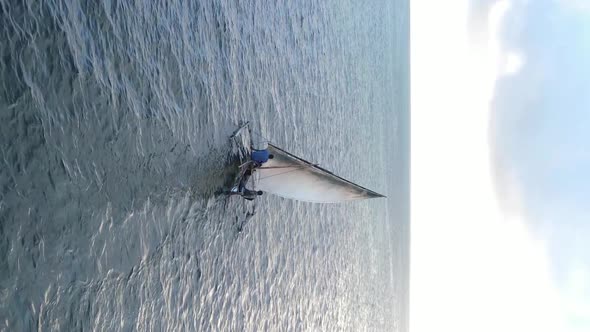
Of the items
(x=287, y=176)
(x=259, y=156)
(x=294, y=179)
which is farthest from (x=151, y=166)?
(x=294, y=179)

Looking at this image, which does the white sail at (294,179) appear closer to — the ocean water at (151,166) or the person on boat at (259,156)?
the person on boat at (259,156)

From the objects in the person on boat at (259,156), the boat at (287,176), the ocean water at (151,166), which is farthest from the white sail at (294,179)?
the ocean water at (151,166)

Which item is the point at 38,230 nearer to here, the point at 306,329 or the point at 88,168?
the point at 88,168

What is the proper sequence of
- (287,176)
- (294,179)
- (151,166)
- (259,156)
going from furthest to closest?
(294,179), (287,176), (259,156), (151,166)

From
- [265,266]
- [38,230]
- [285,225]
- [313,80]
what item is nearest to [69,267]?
[38,230]

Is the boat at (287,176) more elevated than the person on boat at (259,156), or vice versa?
the person on boat at (259,156)

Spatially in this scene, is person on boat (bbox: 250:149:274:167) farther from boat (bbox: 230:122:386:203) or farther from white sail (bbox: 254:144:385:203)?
white sail (bbox: 254:144:385:203)

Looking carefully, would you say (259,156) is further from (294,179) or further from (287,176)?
(294,179)
